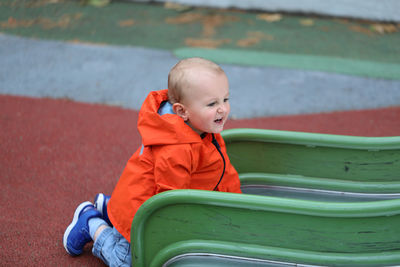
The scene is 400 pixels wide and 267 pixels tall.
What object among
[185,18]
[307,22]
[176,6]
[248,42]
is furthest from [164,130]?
[176,6]

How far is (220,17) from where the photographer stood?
5383mm

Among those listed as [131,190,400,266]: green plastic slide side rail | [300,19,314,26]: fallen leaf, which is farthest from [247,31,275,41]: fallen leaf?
[131,190,400,266]: green plastic slide side rail

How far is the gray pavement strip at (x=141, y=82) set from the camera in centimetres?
330

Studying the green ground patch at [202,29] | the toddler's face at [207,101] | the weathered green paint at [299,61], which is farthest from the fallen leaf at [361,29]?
the toddler's face at [207,101]

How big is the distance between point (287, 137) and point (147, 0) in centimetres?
440

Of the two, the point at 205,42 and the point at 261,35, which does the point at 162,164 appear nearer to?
the point at 205,42

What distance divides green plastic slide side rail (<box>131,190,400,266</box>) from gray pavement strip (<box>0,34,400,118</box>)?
191 cm

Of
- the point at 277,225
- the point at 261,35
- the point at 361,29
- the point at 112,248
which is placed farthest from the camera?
the point at 361,29

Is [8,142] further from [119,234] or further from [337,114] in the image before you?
[337,114]

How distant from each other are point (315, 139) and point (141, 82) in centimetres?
212

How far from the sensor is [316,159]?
1.76 meters

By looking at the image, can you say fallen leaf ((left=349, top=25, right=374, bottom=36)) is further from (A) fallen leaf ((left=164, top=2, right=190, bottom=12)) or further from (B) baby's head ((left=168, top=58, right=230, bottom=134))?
(B) baby's head ((left=168, top=58, right=230, bottom=134))

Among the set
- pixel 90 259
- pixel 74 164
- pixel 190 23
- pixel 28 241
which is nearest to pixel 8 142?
pixel 74 164

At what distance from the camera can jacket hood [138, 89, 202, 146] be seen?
1384 millimetres
